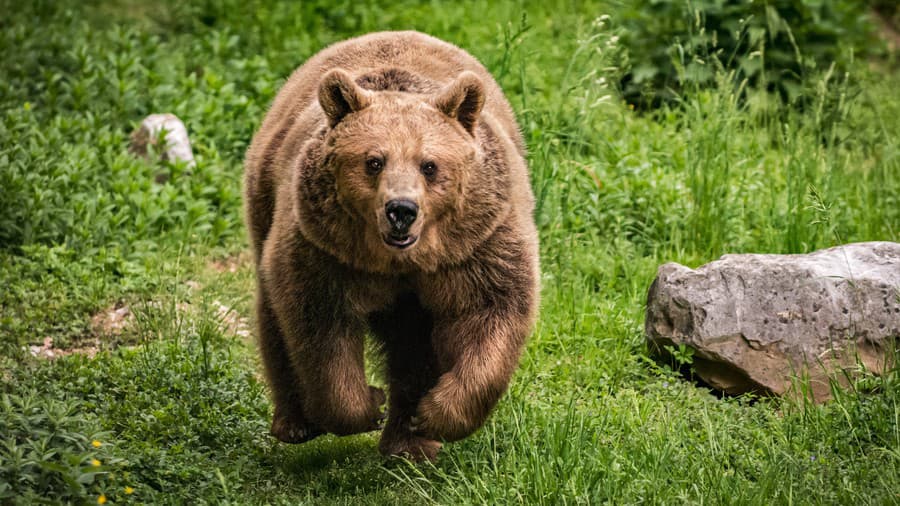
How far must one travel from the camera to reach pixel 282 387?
18.6 feet

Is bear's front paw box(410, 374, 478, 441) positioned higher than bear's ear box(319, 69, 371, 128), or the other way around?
bear's ear box(319, 69, 371, 128)

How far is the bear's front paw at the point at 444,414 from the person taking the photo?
501cm

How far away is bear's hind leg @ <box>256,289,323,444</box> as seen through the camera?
5.64m

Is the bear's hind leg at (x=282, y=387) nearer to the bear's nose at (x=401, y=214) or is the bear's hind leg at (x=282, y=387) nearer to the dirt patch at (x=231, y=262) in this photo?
the bear's nose at (x=401, y=214)

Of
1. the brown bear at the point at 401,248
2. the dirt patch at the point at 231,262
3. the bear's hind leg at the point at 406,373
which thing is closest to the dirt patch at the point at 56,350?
Result: the dirt patch at the point at 231,262

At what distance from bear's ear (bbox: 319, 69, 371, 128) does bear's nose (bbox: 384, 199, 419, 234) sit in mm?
616

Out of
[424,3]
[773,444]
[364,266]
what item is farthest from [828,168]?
[424,3]

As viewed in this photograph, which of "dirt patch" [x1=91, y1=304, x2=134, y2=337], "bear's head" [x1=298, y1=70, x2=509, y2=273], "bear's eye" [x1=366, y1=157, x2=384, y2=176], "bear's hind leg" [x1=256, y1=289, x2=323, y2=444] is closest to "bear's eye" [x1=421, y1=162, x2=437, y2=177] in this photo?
"bear's head" [x1=298, y1=70, x2=509, y2=273]

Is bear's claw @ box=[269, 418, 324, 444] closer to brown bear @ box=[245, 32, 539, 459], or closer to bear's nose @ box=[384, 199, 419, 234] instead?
brown bear @ box=[245, 32, 539, 459]

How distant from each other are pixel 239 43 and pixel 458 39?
2088mm

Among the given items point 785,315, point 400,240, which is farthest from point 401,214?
point 785,315

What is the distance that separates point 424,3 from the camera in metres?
11.6

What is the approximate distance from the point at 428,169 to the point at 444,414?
1086 millimetres

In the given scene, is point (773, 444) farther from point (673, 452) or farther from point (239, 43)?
point (239, 43)
